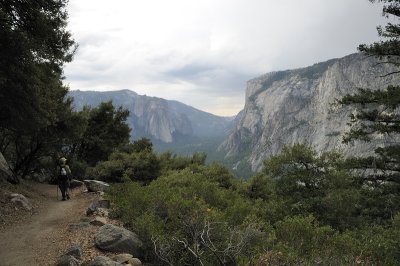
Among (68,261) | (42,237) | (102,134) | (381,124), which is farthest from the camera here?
(102,134)

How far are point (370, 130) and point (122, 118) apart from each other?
28412 mm

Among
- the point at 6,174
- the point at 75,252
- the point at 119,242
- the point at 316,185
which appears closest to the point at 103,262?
the point at 75,252

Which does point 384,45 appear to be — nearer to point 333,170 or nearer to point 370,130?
point 370,130

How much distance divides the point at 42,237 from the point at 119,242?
385 centimetres

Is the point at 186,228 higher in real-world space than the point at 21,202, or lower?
higher

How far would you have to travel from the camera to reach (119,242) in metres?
10.6

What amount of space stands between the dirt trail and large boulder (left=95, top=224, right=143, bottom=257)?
36 centimetres

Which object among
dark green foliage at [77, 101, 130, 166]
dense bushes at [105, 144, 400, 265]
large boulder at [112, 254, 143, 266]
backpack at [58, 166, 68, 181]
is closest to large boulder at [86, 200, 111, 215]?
dense bushes at [105, 144, 400, 265]

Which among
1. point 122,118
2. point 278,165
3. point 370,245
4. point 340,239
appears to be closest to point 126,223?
point 340,239

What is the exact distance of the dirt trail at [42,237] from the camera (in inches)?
412

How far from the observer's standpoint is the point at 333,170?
22.1 metres

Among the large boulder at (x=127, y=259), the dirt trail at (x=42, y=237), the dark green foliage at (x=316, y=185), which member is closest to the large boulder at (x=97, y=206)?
the dirt trail at (x=42, y=237)

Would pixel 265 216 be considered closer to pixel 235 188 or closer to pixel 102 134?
pixel 235 188

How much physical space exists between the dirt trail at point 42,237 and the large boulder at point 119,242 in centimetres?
36
